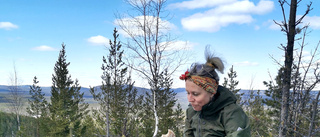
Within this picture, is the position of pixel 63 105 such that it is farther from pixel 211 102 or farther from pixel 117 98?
pixel 211 102

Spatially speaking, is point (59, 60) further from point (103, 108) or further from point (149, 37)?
point (149, 37)

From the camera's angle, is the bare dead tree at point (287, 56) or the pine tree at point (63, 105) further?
the pine tree at point (63, 105)

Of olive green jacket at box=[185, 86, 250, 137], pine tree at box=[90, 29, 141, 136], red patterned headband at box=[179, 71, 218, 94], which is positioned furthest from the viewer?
pine tree at box=[90, 29, 141, 136]

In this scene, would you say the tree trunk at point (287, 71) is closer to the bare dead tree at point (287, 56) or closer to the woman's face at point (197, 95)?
the bare dead tree at point (287, 56)

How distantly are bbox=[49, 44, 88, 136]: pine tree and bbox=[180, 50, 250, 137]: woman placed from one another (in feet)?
77.9

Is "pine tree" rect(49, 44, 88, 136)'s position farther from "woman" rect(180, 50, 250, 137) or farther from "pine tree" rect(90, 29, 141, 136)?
"woman" rect(180, 50, 250, 137)

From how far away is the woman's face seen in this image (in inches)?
79.6

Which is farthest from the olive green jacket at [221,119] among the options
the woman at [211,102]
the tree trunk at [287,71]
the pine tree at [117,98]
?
the pine tree at [117,98]

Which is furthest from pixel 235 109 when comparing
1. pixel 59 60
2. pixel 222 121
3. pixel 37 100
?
pixel 37 100

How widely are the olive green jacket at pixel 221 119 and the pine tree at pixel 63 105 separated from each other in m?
23.7

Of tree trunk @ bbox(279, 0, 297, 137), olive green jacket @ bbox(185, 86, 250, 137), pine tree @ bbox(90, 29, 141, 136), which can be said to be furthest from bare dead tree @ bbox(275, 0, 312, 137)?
pine tree @ bbox(90, 29, 141, 136)

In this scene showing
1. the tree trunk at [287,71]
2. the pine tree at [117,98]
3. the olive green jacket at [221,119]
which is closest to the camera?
the olive green jacket at [221,119]

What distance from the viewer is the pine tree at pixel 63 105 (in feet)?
80.3

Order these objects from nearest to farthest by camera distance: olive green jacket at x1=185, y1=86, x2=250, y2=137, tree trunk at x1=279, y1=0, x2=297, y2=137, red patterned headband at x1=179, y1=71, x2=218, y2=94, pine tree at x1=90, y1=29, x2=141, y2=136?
olive green jacket at x1=185, y1=86, x2=250, y2=137
red patterned headband at x1=179, y1=71, x2=218, y2=94
tree trunk at x1=279, y1=0, x2=297, y2=137
pine tree at x1=90, y1=29, x2=141, y2=136
